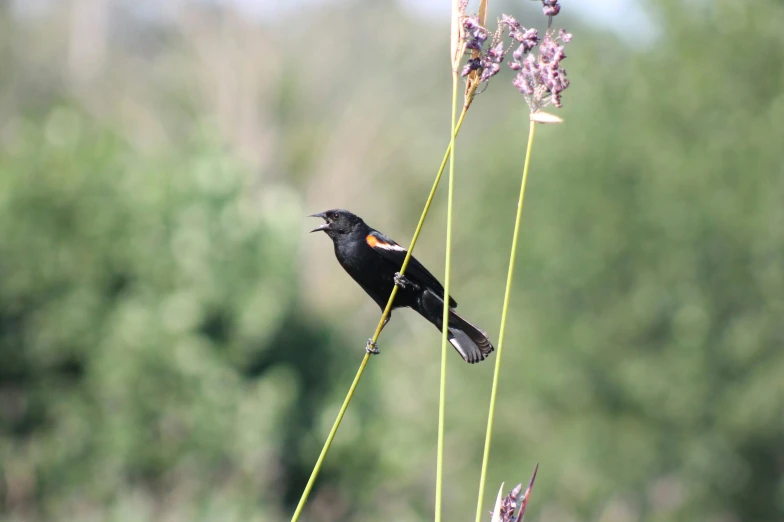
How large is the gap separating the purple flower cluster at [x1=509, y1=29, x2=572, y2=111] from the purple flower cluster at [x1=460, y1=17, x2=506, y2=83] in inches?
1.8

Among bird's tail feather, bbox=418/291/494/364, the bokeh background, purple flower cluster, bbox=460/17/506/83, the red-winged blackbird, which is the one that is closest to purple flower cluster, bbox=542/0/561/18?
purple flower cluster, bbox=460/17/506/83

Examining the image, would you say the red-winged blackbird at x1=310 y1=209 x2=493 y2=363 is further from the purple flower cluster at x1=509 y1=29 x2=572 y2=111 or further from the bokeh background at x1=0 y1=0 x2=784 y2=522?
the bokeh background at x1=0 y1=0 x2=784 y2=522

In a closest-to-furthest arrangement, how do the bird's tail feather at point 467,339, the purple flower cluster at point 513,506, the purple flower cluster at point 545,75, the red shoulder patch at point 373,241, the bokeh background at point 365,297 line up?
the purple flower cluster at point 513,506 → the purple flower cluster at point 545,75 → the bird's tail feather at point 467,339 → the red shoulder patch at point 373,241 → the bokeh background at point 365,297

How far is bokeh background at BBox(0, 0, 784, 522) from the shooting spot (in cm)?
1511

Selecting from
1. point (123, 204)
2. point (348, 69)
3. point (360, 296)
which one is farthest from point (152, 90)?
point (123, 204)

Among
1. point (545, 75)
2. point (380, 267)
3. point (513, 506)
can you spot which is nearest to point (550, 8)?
point (545, 75)

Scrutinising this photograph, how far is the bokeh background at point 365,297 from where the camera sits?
15109 millimetres

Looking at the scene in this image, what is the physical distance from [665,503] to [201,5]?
18601mm

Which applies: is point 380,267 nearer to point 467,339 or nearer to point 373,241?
point 373,241

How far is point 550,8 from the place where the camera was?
181 cm

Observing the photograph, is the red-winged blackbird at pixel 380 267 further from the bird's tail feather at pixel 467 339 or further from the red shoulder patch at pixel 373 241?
the bird's tail feather at pixel 467 339

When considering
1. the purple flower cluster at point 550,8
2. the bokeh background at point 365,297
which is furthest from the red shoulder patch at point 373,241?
the bokeh background at point 365,297

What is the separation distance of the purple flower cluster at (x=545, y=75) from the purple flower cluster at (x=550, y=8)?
0.03 meters

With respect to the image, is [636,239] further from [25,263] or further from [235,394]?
[25,263]
